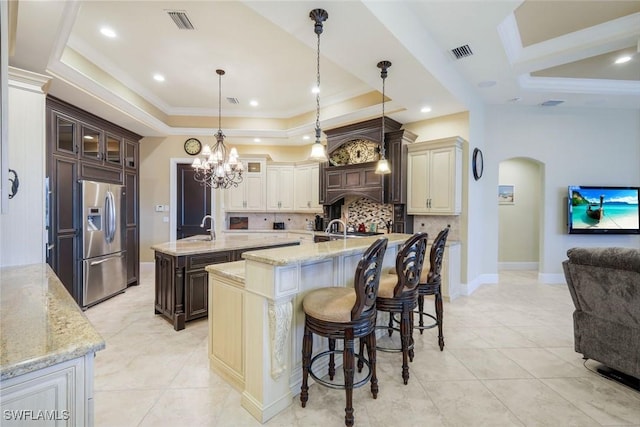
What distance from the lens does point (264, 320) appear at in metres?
1.83

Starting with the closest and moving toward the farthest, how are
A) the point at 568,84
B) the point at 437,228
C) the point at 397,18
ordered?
the point at 397,18 → the point at 568,84 → the point at 437,228

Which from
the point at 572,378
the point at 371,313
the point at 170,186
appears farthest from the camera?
the point at 170,186

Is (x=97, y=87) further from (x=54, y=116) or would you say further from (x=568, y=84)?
(x=568, y=84)

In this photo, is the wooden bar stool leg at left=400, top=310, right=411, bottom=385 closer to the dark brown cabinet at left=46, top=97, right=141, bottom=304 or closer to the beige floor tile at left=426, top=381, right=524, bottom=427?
the beige floor tile at left=426, top=381, right=524, bottom=427

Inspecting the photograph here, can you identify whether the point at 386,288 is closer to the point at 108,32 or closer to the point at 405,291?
the point at 405,291

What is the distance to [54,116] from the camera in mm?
3697

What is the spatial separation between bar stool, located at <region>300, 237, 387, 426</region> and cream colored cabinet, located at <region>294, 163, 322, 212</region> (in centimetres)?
433

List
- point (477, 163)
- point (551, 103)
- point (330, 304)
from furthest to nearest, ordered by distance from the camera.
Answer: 1. point (551, 103)
2. point (477, 163)
3. point (330, 304)

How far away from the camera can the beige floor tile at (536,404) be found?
1869mm

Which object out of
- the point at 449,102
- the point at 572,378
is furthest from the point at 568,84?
the point at 572,378

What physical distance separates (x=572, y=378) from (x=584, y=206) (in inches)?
169

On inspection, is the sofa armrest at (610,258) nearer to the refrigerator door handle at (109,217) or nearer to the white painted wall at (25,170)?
the white painted wall at (25,170)

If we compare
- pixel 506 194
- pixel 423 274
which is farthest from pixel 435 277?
pixel 506 194

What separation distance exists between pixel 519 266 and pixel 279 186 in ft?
18.7
